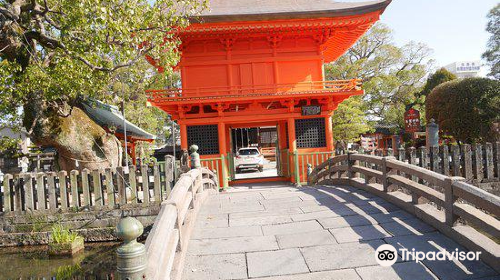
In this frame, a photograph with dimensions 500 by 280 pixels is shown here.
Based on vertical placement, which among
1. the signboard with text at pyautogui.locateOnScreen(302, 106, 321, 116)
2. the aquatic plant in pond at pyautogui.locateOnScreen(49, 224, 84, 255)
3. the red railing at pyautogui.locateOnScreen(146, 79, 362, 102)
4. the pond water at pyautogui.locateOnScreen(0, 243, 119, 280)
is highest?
the red railing at pyautogui.locateOnScreen(146, 79, 362, 102)

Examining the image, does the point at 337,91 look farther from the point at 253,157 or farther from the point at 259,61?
the point at 253,157

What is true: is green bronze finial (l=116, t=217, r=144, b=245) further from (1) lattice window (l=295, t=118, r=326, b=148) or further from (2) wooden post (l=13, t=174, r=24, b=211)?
(1) lattice window (l=295, t=118, r=326, b=148)

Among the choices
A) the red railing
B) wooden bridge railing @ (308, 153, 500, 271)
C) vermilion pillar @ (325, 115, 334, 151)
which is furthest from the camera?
vermilion pillar @ (325, 115, 334, 151)

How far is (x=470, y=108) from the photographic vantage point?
1745 cm

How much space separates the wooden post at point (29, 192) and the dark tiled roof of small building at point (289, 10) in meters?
7.32

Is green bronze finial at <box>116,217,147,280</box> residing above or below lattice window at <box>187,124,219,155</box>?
below

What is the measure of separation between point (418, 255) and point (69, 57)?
9060 millimetres

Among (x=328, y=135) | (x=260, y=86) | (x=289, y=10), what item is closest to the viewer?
(x=289, y=10)

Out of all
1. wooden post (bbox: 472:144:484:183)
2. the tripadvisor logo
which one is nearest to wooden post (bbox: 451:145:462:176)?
wooden post (bbox: 472:144:484:183)

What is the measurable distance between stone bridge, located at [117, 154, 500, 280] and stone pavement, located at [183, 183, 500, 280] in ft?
0.04

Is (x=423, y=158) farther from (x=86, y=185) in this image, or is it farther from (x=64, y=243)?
(x=64, y=243)

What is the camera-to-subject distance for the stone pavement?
3.75m

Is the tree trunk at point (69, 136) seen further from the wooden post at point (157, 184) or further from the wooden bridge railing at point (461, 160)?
the wooden bridge railing at point (461, 160)

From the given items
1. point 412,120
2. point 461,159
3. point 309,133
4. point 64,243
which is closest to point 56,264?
point 64,243
